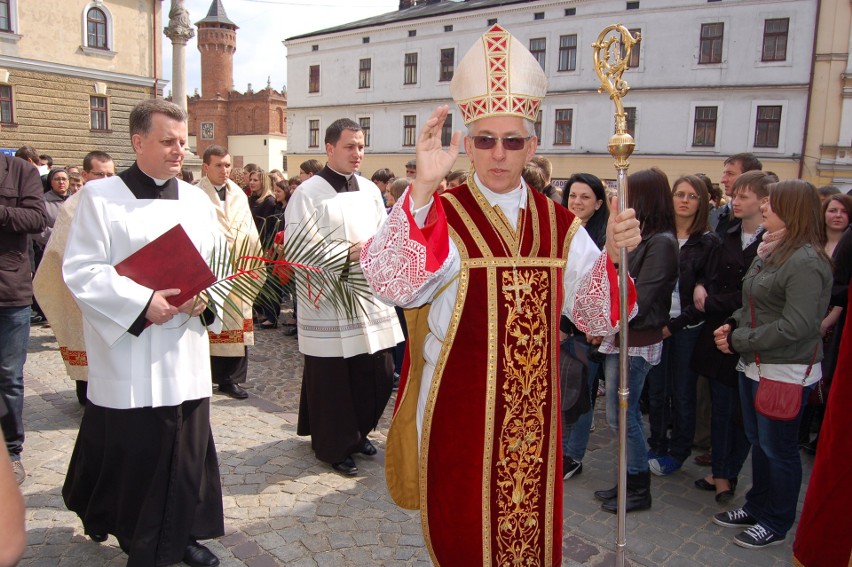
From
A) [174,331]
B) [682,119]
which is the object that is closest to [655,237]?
[174,331]

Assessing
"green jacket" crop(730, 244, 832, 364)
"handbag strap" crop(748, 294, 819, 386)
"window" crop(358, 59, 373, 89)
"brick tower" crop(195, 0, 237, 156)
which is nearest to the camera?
"green jacket" crop(730, 244, 832, 364)

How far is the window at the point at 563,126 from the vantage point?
86.2 feet

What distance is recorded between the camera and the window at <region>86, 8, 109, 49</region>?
23891 mm

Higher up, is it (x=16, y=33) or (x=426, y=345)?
(x=16, y=33)

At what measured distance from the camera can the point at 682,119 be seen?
2417 cm

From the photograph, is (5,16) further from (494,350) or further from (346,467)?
(494,350)

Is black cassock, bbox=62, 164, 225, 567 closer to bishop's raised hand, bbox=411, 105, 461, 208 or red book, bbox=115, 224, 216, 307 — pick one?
red book, bbox=115, 224, 216, 307

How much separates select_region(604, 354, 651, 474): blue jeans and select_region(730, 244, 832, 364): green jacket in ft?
2.09

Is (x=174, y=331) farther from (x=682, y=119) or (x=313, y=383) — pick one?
(x=682, y=119)

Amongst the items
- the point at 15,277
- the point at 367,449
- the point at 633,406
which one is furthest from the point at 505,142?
the point at 15,277

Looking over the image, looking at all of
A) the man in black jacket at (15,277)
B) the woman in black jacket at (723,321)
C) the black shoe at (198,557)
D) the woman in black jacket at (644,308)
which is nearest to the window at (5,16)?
the man in black jacket at (15,277)

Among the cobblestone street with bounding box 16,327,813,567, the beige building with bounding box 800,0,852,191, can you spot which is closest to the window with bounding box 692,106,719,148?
the beige building with bounding box 800,0,852,191

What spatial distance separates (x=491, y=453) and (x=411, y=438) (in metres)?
0.35

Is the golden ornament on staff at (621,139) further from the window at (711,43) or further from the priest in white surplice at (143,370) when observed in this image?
the window at (711,43)
